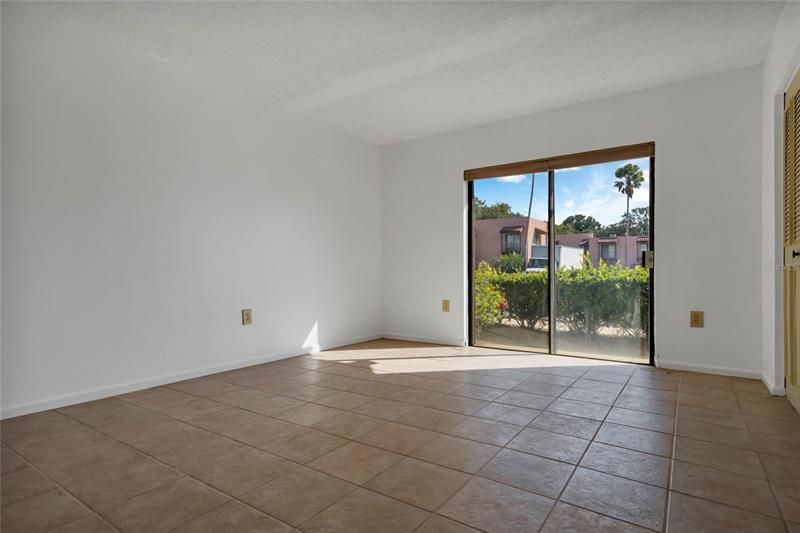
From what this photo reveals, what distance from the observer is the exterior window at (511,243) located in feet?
14.0

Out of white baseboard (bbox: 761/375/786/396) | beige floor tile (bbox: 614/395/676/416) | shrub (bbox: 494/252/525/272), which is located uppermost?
shrub (bbox: 494/252/525/272)

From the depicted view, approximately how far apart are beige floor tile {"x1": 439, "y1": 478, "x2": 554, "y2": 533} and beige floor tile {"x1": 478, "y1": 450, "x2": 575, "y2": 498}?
0.05 metres

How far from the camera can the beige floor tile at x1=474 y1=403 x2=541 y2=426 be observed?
2338mm

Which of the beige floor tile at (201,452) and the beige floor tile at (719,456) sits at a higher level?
the beige floor tile at (719,456)

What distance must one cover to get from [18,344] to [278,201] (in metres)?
2.07

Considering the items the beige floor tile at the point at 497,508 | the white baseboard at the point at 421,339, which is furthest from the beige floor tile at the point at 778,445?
the white baseboard at the point at 421,339

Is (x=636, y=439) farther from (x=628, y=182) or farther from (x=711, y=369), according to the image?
(x=628, y=182)

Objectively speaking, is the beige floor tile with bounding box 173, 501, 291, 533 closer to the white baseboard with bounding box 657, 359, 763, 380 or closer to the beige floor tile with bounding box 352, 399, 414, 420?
the beige floor tile with bounding box 352, 399, 414, 420

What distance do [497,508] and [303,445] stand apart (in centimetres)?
95

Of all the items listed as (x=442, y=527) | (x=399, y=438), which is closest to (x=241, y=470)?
(x=399, y=438)

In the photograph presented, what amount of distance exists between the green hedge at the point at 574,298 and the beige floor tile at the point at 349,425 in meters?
2.31

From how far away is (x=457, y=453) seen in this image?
194 centimetres

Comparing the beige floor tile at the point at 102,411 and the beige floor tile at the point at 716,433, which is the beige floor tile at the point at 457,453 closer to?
the beige floor tile at the point at 716,433

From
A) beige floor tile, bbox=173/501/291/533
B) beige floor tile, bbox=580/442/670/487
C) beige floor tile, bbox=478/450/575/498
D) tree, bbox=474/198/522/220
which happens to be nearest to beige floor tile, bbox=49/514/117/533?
beige floor tile, bbox=173/501/291/533
